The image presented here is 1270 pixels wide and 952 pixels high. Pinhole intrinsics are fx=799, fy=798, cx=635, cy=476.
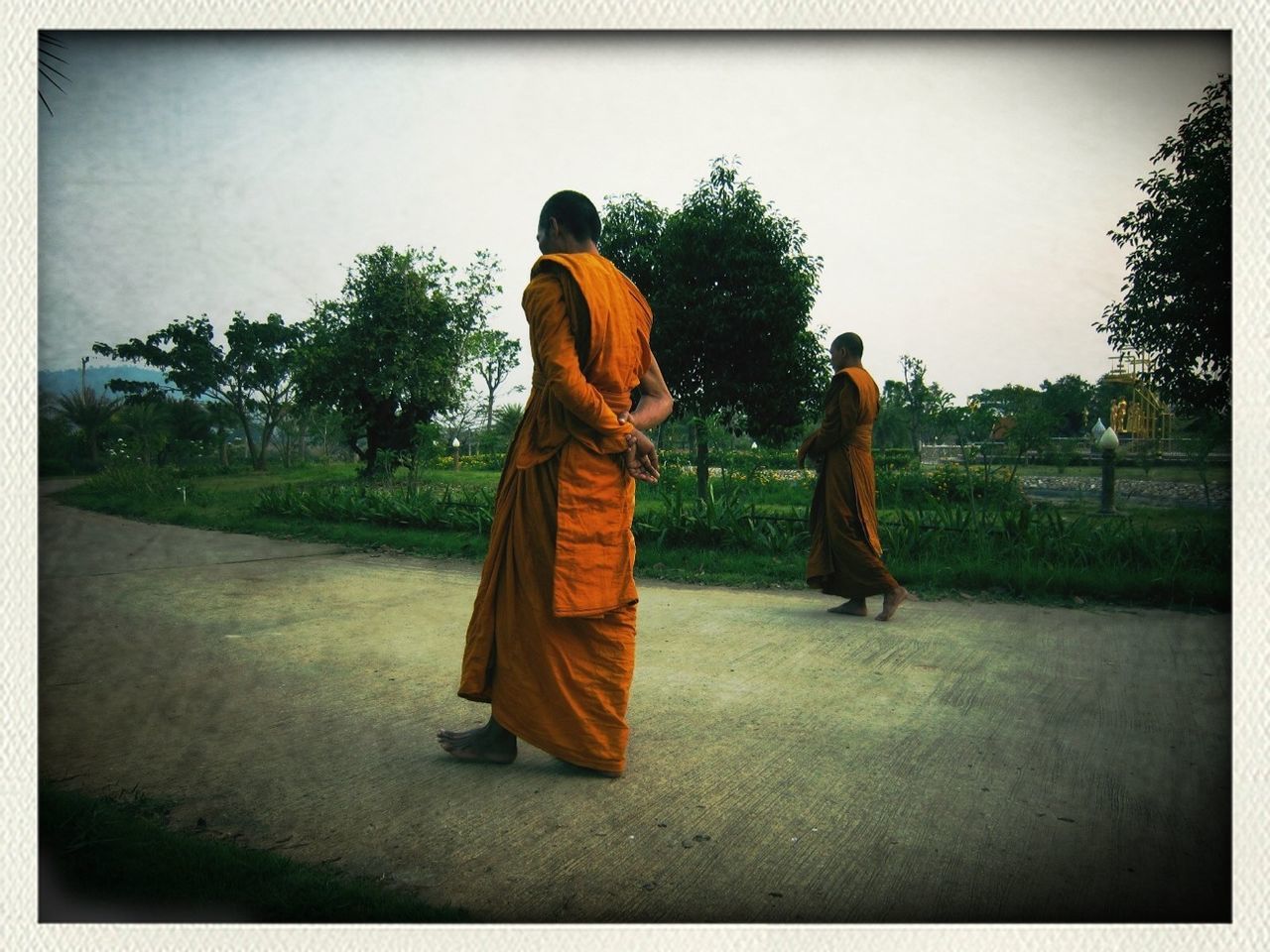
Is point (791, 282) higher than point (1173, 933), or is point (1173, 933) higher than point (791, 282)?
point (791, 282)

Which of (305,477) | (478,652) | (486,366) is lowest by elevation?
(478,652)

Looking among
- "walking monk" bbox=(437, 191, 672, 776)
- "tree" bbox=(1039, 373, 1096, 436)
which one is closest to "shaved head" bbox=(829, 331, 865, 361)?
"tree" bbox=(1039, 373, 1096, 436)

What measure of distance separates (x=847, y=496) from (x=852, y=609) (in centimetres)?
65

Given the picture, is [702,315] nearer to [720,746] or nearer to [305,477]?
[305,477]

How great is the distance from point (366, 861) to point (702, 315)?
477cm

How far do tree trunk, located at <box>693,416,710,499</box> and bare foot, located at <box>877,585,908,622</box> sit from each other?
9.10 feet

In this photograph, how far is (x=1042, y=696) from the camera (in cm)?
310

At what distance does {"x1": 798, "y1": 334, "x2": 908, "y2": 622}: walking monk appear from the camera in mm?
4551

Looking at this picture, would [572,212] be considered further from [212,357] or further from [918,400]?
[918,400]

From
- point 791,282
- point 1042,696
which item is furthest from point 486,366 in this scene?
point 1042,696

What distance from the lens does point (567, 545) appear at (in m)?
2.38

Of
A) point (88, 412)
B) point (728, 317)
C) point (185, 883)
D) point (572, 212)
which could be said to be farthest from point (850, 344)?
point (185, 883)

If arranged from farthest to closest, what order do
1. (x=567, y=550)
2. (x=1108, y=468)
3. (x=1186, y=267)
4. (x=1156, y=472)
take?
(x=1108, y=468)
(x=1156, y=472)
(x=1186, y=267)
(x=567, y=550)

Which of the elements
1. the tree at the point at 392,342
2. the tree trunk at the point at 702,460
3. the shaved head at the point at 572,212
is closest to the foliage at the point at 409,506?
the tree at the point at 392,342
